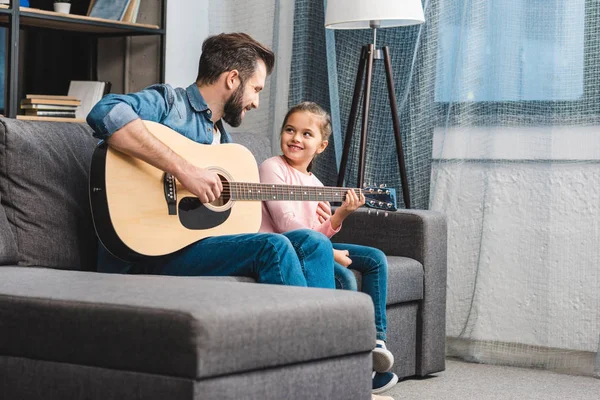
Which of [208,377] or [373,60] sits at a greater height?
[373,60]

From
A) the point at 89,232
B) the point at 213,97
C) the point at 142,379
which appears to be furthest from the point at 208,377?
the point at 213,97

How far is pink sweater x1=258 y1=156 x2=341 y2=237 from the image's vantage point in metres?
2.80

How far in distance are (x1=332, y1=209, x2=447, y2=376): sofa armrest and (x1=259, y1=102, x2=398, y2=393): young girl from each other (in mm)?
256

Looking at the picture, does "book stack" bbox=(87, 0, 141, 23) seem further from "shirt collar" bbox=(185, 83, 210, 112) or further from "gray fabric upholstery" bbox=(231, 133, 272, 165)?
"shirt collar" bbox=(185, 83, 210, 112)

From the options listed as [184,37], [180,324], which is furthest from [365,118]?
[180,324]

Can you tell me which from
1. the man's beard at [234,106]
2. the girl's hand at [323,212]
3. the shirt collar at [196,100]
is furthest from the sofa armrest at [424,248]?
the shirt collar at [196,100]

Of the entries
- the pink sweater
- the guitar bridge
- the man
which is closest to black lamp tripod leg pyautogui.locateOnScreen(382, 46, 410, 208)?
the pink sweater

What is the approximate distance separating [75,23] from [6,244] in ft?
5.16

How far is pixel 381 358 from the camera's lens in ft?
9.04

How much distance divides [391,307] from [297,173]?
1.66 ft

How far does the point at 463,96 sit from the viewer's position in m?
3.68

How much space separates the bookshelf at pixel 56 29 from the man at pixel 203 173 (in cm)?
99

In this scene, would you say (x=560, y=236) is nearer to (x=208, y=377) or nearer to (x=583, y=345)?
(x=583, y=345)

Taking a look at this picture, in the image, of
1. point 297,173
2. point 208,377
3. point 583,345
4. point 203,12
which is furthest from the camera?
point 203,12
